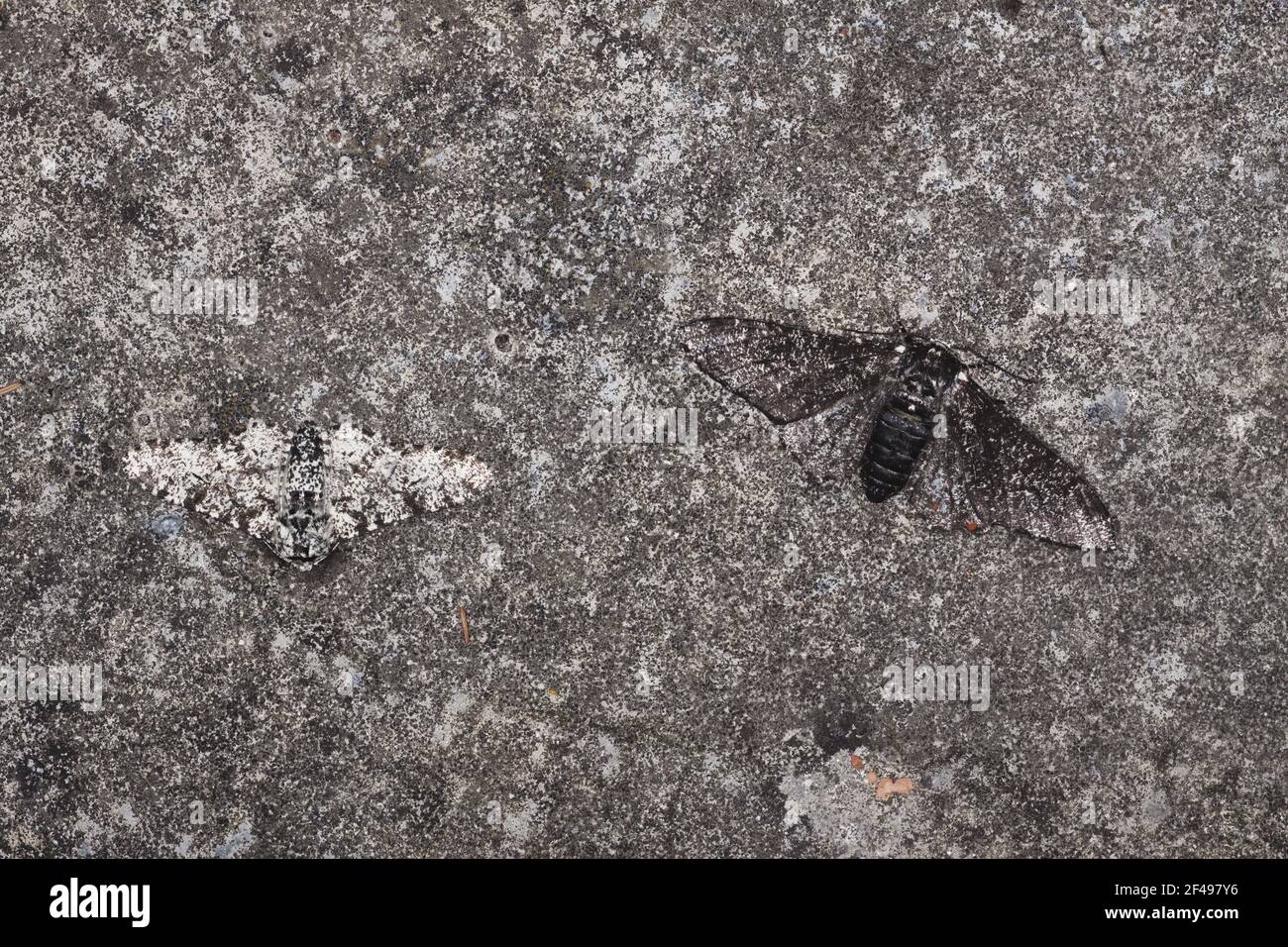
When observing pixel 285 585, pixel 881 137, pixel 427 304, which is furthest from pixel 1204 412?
pixel 285 585

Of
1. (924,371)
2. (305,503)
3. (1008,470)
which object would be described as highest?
(924,371)

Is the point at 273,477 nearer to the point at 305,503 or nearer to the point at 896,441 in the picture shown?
the point at 305,503

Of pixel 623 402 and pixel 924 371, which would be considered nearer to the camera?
pixel 924 371

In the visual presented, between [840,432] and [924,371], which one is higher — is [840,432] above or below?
below

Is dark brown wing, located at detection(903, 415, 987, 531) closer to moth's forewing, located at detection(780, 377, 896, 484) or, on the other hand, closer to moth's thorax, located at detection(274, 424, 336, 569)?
moth's forewing, located at detection(780, 377, 896, 484)

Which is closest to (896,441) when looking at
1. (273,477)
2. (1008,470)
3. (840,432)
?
(840,432)

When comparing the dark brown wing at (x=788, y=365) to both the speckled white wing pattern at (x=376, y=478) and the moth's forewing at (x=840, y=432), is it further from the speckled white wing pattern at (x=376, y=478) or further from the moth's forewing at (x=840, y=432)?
the speckled white wing pattern at (x=376, y=478)

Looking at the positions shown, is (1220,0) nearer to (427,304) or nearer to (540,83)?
(540,83)
